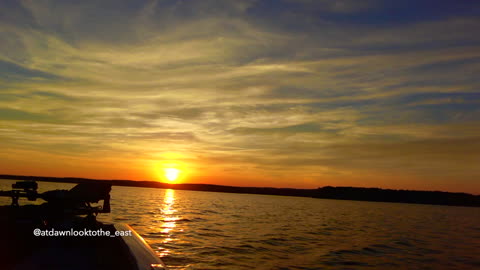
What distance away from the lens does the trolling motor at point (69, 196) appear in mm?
12281

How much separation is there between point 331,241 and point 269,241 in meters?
5.22

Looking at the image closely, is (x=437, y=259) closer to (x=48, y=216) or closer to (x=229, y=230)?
(x=229, y=230)

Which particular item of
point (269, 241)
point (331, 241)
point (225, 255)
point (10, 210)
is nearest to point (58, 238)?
point (10, 210)

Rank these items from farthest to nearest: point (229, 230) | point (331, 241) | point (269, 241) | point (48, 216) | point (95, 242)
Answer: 1. point (229, 230)
2. point (331, 241)
3. point (269, 241)
4. point (48, 216)
5. point (95, 242)

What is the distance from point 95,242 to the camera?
10.6 meters

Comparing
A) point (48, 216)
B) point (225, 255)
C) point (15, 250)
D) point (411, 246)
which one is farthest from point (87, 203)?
point (411, 246)

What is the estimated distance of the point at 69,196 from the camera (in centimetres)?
1231

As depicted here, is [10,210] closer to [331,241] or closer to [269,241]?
[269,241]

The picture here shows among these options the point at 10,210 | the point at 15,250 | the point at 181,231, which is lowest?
the point at 181,231

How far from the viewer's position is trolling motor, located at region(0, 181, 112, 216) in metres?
12.3

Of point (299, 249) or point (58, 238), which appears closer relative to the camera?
point (58, 238)

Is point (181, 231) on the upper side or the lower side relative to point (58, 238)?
lower

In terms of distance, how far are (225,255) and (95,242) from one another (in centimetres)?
1009

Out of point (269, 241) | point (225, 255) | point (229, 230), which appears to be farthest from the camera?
point (229, 230)
